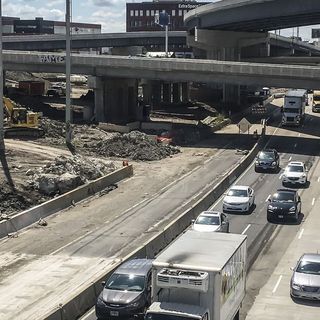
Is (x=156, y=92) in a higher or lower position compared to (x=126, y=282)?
higher

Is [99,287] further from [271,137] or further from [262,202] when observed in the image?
[271,137]

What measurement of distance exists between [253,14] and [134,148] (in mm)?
41619

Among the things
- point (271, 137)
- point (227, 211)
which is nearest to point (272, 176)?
point (227, 211)

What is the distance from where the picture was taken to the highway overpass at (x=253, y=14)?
88.3m

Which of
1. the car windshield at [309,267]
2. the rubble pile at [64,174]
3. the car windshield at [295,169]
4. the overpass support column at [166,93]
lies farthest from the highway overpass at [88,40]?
the car windshield at [309,267]

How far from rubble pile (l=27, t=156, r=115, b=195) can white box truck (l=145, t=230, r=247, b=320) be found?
2570 cm

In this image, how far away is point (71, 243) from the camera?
33.8m

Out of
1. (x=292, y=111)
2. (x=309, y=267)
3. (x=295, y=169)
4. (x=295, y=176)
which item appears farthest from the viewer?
A: (x=292, y=111)

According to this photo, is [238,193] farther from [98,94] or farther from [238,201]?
[98,94]

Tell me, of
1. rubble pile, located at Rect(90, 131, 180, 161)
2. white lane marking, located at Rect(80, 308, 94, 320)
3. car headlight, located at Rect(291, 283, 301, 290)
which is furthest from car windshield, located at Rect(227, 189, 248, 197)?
rubble pile, located at Rect(90, 131, 180, 161)

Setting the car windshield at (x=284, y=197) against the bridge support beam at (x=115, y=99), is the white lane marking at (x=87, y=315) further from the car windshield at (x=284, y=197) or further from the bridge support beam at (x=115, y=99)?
the bridge support beam at (x=115, y=99)

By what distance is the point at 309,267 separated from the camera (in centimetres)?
2494

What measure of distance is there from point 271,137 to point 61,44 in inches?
3377

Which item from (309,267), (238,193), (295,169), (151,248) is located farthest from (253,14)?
(309,267)
